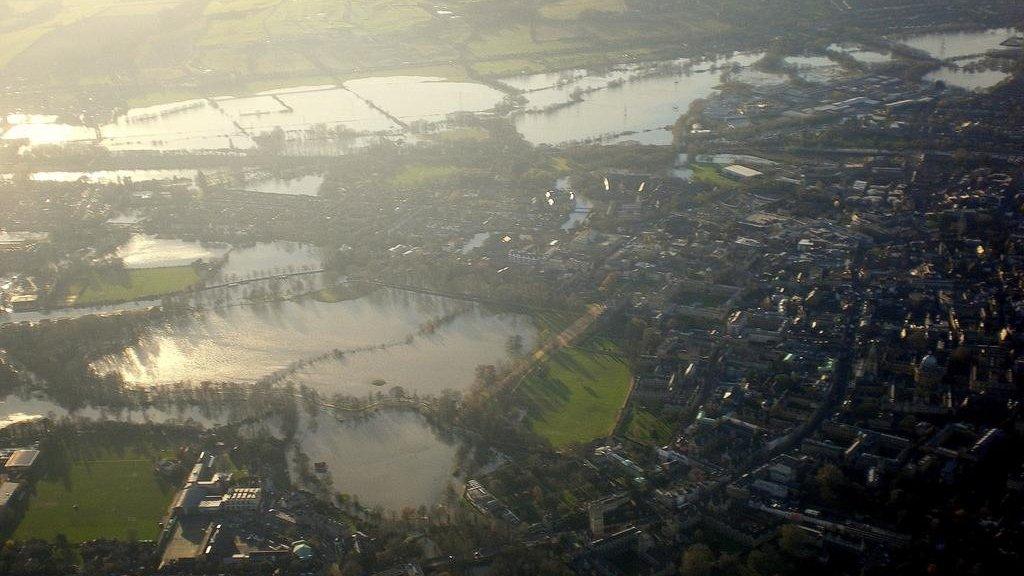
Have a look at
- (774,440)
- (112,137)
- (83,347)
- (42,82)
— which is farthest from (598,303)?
(42,82)

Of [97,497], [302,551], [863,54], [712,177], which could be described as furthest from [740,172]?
[97,497]

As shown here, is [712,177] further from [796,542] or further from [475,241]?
[796,542]

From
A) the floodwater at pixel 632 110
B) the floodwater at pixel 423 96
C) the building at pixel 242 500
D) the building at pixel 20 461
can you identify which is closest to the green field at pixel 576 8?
the floodwater at pixel 632 110

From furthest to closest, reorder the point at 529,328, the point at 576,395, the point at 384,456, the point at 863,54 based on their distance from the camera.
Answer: the point at 863,54 < the point at 529,328 < the point at 576,395 < the point at 384,456

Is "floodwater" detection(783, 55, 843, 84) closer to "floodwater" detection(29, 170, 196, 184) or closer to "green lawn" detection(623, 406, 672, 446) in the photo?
"floodwater" detection(29, 170, 196, 184)

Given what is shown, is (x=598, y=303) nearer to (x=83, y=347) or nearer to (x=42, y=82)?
(x=83, y=347)
